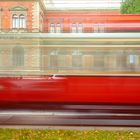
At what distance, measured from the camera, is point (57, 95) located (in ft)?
28.4

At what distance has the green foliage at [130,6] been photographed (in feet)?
106

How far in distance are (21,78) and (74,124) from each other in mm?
1531

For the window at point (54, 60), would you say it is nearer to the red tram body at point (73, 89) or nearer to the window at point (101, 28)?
the red tram body at point (73, 89)

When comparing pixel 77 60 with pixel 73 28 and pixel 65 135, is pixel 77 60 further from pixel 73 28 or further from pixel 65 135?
pixel 65 135

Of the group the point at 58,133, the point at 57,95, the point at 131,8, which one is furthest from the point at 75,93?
the point at 131,8

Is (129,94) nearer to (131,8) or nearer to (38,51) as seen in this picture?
(38,51)

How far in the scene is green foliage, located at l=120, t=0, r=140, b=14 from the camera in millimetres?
32312

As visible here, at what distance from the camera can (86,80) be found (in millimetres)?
8648

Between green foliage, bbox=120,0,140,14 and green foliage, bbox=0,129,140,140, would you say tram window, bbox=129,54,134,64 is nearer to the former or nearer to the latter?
green foliage, bbox=0,129,140,140

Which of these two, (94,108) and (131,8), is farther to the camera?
(131,8)

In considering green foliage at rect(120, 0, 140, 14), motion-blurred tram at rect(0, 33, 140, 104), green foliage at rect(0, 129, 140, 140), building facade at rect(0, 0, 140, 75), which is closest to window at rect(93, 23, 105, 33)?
building facade at rect(0, 0, 140, 75)

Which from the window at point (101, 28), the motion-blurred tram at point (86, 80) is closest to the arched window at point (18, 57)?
the motion-blurred tram at point (86, 80)

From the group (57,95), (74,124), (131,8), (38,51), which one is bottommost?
(74,124)

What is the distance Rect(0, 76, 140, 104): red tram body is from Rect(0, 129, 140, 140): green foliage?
3.77 feet
